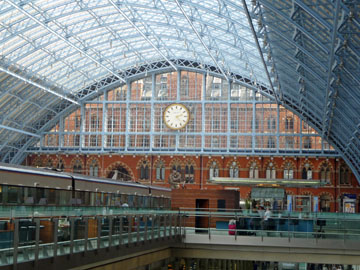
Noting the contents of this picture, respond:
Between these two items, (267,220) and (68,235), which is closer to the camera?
(68,235)

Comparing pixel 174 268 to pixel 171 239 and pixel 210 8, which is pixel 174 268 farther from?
pixel 210 8

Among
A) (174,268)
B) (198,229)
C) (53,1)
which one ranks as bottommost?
(174,268)

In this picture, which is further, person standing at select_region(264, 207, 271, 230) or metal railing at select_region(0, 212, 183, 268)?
person standing at select_region(264, 207, 271, 230)

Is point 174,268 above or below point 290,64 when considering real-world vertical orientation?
below

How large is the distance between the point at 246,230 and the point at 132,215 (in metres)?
8.91

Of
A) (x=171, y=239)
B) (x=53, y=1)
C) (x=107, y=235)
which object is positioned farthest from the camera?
(x=53, y=1)

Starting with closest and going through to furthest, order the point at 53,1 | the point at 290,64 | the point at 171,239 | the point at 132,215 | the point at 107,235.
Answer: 1. the point at 107,235
2. the point at 132,215
3. the point at 171,239
4. the point at 290,64
5. the point at 53,1

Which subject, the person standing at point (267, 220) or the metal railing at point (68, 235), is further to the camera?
the person standing at point (267, 220)

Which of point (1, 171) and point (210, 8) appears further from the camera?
point (210, 8)

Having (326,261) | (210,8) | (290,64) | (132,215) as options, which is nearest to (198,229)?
(326,261)

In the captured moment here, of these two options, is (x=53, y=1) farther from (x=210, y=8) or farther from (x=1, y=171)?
(x=1, y=171)

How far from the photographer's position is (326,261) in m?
27.7

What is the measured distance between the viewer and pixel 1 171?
2247 centimetres

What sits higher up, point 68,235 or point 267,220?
point 68,235
